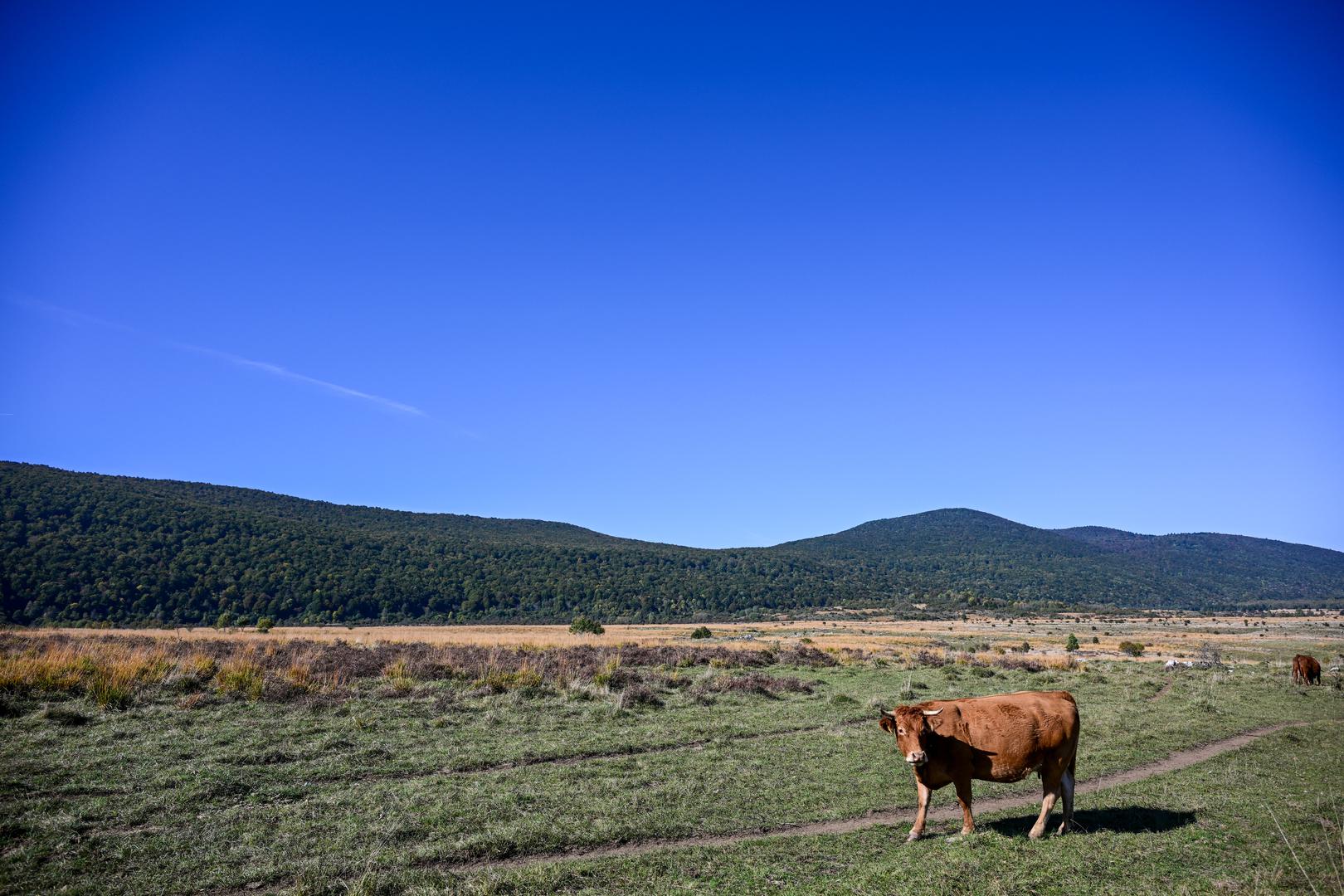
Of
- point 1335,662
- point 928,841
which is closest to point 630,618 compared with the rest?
point 1335,662

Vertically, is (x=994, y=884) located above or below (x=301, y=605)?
above

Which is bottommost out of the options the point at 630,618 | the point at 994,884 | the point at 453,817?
the point at 630,618

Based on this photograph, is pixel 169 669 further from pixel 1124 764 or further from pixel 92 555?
pixel 92 555

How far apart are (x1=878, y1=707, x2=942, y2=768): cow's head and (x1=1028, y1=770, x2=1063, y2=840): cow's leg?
5.13 ft

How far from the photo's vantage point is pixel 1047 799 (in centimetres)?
846

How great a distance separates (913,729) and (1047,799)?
2085 millimetres

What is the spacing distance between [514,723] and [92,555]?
62.2 meters

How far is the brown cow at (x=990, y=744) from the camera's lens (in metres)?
8.28

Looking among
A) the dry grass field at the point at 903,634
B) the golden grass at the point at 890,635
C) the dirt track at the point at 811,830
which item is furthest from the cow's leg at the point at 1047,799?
the dry grass field at the point at 903,634

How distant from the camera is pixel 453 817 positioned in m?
9.43

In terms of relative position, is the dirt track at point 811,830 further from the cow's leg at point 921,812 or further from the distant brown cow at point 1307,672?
the distant brown cow at point 1307,672

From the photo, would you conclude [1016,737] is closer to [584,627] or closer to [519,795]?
[519,795]

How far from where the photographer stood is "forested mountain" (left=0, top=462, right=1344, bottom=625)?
58000 millimetres

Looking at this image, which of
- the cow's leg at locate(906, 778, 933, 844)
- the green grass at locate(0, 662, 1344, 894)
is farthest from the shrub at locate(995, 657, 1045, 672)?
the cow's leg at locate(906, 778, 933, 844)
